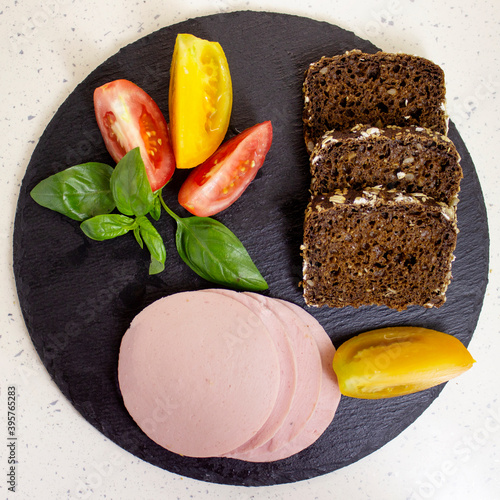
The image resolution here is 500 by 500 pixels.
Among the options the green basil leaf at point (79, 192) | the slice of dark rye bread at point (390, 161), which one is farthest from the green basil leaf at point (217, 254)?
the slice of dark rye bread at point (390, 161)

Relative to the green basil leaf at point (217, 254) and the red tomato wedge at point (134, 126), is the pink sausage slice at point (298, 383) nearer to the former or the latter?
the green basil leaf at point (217, 254)

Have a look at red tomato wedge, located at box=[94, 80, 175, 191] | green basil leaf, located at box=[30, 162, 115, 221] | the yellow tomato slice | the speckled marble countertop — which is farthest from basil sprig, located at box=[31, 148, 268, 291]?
the speckled marble countertop

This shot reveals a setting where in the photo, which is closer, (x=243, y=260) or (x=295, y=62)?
(x=243, y=260)

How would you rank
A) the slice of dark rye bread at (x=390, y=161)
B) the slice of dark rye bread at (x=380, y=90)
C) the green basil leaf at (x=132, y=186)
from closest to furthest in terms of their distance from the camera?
the green basil leaf at (x=132, y=186) → the slice of dark rye bread at (x=390, y=161) → the slice of dark rye bread at (x=380, y=90)

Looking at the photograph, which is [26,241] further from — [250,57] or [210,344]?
[250,57]

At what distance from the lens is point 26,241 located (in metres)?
2.02

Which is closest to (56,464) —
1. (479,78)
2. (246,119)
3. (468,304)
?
(246,119)

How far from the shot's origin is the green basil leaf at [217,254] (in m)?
1.87

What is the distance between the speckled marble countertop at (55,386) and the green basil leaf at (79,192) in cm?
35

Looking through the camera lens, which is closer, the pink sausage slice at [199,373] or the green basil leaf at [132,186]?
the green basil leaf at [132,186]

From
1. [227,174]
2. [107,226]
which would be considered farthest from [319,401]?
[107,226]

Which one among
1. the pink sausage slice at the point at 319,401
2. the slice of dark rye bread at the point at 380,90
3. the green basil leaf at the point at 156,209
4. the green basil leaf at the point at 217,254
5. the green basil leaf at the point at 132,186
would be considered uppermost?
the slice of dark rye bread at the point at 380,90

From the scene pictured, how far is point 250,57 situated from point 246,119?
31 centimetres

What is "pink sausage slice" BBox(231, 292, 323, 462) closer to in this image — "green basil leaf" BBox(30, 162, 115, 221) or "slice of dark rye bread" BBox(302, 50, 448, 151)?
"green basil leaf" BBox(30, 162, 115, 221)
